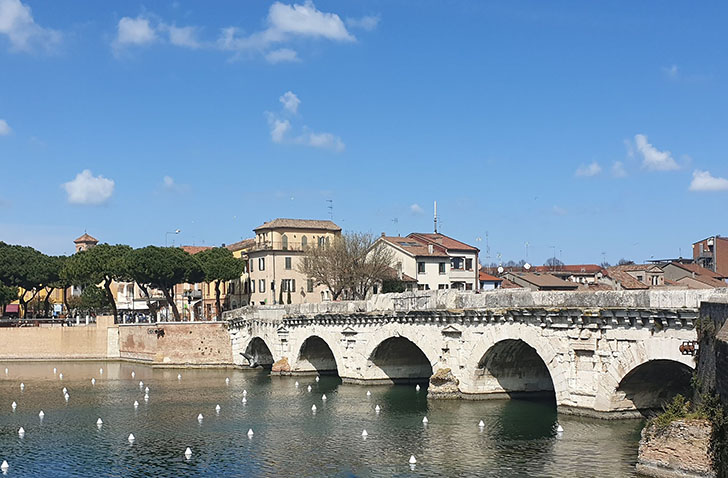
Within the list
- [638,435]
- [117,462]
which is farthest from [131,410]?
[638,435]

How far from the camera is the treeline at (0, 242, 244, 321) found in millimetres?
95188

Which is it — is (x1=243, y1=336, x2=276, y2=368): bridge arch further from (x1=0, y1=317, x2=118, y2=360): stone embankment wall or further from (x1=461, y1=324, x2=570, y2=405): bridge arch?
(x1=461, y1=324, x2=570, y2=405): bridge arch

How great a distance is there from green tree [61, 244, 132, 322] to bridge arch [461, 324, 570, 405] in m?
56.2

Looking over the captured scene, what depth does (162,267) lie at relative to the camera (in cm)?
9500

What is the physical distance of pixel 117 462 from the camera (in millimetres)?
37000

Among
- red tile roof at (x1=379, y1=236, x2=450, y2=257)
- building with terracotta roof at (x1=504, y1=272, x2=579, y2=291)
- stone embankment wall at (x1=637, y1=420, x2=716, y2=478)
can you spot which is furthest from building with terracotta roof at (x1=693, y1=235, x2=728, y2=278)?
stone embankment wall at (x1=637, y1=420, x2=716, y2=478)

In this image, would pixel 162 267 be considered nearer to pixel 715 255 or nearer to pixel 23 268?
pixel 23 268

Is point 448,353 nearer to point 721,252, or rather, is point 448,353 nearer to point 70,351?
point 70,351

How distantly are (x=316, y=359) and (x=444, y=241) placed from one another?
139 feet

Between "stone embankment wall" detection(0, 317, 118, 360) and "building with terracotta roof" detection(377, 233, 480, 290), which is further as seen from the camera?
"building with terracotta roof" detection(377, 233, 480, 290)

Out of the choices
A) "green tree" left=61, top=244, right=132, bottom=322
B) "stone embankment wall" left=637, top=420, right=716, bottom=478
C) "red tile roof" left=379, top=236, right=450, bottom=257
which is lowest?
"stone embankment wall" left=637, top=420, right=716, bottom=478

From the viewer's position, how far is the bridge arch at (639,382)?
37.4 meters

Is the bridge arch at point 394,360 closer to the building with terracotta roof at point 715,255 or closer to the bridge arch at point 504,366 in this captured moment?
the bridge arch at point 504,366

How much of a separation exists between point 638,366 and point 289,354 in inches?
1435
